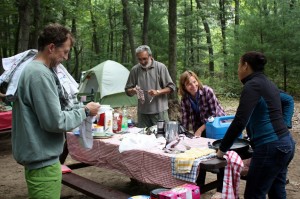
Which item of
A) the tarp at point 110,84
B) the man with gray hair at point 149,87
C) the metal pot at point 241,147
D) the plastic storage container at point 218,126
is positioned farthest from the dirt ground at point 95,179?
the tarp at point 110,84

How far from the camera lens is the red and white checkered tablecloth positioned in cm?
266

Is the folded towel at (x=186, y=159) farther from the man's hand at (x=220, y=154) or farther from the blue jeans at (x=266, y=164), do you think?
the blue jeans at (x=266, y=164)

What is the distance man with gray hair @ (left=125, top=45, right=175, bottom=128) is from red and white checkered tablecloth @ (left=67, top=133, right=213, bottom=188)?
3.64ft

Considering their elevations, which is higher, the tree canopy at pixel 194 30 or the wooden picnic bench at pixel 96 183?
the tree canopy at pixel 194 30

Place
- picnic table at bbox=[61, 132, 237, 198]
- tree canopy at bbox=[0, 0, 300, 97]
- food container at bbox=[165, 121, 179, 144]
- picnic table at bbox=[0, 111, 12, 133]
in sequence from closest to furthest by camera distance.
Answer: picnic table at bbox=[61, 132, 237, 198], food container at bbox=[165, 121, 179, 144], picnic table at bbox=[0, 111, 12, 133], tree canopy at bbox=[0, 0, 300, 97]

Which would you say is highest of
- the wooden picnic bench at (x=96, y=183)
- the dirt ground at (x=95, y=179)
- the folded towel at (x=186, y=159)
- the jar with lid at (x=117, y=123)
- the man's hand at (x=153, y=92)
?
the man's hand at (x=153, y=92)

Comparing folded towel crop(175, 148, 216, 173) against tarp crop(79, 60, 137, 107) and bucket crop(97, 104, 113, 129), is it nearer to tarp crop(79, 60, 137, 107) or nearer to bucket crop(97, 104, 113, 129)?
bucket crop(97, 104, 113, 129)

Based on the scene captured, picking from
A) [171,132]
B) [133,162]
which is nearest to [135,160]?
[133,162]

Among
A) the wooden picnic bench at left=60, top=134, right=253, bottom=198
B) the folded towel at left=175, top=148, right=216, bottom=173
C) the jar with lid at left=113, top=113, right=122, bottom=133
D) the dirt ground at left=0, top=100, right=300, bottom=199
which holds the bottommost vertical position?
the dirt ground at left=0, top=100, right=300, bottom=199

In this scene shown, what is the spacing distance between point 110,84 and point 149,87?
7392mm

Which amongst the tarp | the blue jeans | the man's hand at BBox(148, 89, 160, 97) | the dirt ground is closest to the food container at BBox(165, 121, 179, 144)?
the blue jeans

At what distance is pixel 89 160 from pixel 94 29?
18.1 meters

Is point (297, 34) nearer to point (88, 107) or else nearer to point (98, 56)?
point (88, 107)

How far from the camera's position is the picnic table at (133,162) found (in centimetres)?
262
